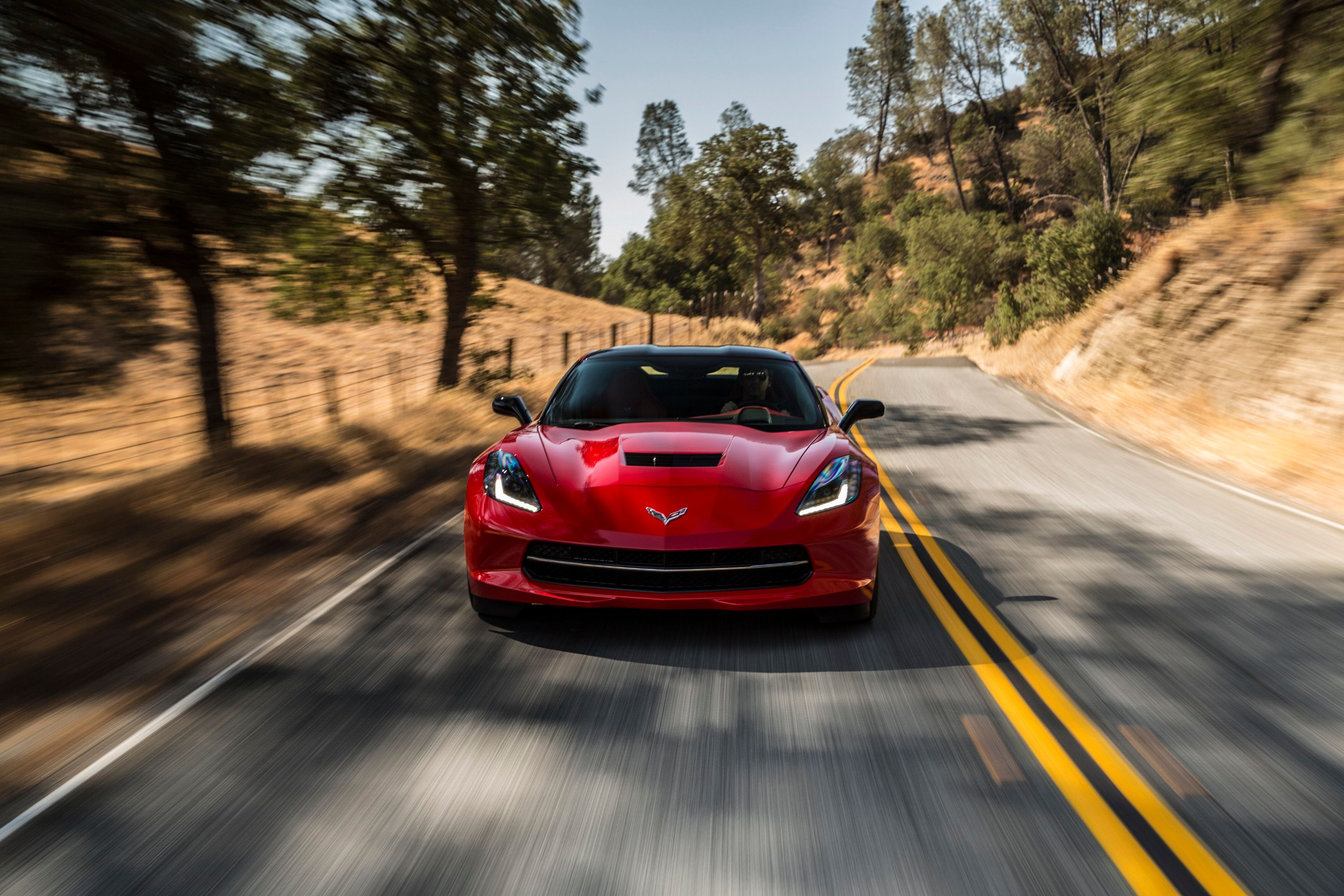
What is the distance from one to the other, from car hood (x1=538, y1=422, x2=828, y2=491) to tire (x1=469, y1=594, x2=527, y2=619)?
0.63 meters

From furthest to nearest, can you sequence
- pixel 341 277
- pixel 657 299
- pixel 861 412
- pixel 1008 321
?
pixel 657 299 → pixel 1008 321 → pixel 341 277 → pixel 861 412

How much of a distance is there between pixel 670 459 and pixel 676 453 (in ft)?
0.22

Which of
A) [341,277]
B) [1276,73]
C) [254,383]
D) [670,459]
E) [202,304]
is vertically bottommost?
[254,383]

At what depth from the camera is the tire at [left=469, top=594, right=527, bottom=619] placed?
14.6ft

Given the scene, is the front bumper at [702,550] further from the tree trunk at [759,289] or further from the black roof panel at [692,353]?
the tree trunk at [759,289]

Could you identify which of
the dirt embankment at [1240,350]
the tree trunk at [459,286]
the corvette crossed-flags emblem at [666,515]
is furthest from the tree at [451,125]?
the dirt embankment at [1240,350]

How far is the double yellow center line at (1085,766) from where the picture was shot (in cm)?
259

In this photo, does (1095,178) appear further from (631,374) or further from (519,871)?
(519,871)

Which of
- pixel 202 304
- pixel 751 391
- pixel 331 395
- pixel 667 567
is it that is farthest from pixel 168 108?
pixel 331 395

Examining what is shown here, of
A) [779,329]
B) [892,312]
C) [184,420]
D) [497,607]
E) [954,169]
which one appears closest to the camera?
[497,607]

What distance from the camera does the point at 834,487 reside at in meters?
4.58

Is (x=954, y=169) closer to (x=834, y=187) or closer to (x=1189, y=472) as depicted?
(x=834, y=187)

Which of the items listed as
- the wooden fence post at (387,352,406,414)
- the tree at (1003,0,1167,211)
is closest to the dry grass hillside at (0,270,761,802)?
the wooden fence post at (387,352,406,414)

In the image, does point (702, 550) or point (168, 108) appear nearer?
point (702, 550)
